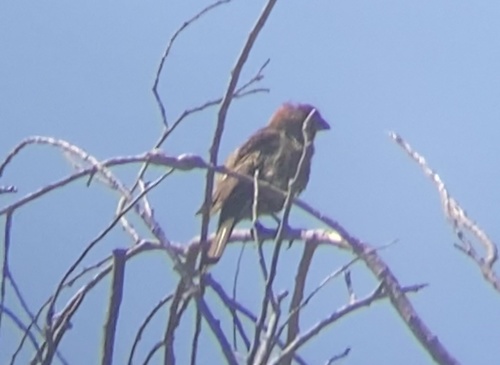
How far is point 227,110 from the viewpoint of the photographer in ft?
5.16

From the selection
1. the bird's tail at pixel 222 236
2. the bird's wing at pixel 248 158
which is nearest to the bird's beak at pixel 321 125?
the bird's wing at pixel 248 158

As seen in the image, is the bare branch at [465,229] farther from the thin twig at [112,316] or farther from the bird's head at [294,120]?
the bird's head at [294,120]

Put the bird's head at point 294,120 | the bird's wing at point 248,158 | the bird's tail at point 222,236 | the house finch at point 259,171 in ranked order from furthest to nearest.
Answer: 1. the bird's head at point 294,120
2. the bird's wing at point 248,158
3. the house finch at point 259,171
4. the bird's tail at point 222,236

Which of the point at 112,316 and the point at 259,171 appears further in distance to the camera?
the point at 259,171

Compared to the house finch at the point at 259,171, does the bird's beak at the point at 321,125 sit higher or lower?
higher

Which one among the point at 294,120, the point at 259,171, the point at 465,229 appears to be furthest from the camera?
the point at 294,120

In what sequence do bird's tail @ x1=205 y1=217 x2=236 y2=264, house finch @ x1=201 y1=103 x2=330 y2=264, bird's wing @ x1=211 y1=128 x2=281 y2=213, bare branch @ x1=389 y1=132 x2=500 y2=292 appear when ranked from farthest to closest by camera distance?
1. bird's wing @ x1=211 y1=128 x2=281 y2=213
2. house finch @ x1=201 y1=103 x2=330 y2=264
3. bird's tail @ x1=205 y1=217 x2=236 y2=264
4. bare branch @ x1=389 y1=132 x2=500 y2=292

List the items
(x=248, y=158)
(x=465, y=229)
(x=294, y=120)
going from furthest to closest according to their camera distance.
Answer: (x=294, y=120)
(x=248, y=158)
(x=465, y=229)

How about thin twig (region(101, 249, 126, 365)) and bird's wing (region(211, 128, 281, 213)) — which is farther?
bird's wing (region(211, 128, 281, 213))

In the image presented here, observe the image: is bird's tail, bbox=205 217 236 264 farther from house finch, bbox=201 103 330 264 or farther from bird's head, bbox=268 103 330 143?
bird's head, bbox=268 103 330 143

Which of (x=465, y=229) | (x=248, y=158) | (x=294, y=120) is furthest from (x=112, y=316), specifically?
(x=294, y=120)

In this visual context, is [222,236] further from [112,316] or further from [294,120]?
[294,120]

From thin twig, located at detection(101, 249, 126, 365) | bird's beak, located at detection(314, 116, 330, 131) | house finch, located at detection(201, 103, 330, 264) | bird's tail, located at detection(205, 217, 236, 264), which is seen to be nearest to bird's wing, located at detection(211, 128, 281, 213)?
house finch, located at detection(201, 103, 330, 264)

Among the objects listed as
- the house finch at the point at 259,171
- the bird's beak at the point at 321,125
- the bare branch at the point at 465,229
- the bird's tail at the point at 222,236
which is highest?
the bird's beak at the point at 321,125
